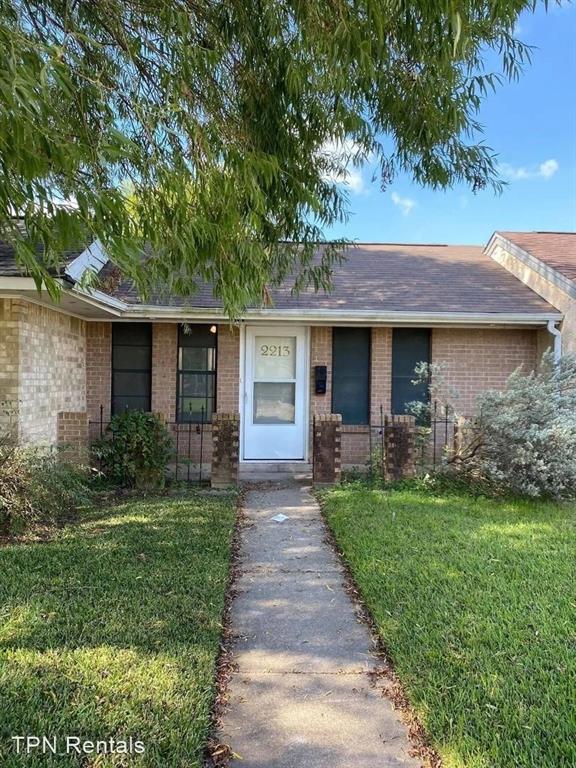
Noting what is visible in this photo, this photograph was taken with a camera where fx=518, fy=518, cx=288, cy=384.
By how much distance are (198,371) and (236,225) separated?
5.47 meters

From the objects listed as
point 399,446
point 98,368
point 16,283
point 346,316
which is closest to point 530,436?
point 399,446

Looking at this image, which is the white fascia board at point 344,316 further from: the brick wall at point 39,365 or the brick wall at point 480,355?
the brick wall at point 39,365

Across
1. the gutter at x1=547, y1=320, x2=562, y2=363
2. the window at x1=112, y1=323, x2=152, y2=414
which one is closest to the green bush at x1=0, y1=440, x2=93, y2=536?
the window at x1=112, y1=323, x2=152, y2=414

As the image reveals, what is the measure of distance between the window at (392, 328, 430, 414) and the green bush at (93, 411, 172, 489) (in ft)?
13.1

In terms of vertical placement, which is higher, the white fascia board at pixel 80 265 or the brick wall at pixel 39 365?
the white fascia board at pixel 80 265

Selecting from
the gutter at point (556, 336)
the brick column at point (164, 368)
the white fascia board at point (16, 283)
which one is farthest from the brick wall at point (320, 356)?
the white fascia board at point (16, 283)

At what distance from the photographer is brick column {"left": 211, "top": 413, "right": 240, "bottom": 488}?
7.45m

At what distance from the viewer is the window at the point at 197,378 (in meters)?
8.84

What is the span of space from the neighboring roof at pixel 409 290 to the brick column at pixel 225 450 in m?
1.89

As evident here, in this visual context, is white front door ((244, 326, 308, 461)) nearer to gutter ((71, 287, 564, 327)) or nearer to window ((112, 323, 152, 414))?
gutter ((71, 287, 564, 327))

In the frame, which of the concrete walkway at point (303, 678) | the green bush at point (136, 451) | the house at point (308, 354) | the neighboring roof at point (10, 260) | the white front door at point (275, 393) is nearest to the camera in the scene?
the concrete walkway at point (303, 678)

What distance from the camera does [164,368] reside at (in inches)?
345

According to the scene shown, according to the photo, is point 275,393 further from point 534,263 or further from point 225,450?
point 534,263

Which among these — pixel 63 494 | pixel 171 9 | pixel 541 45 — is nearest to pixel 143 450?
pixel 63 494
